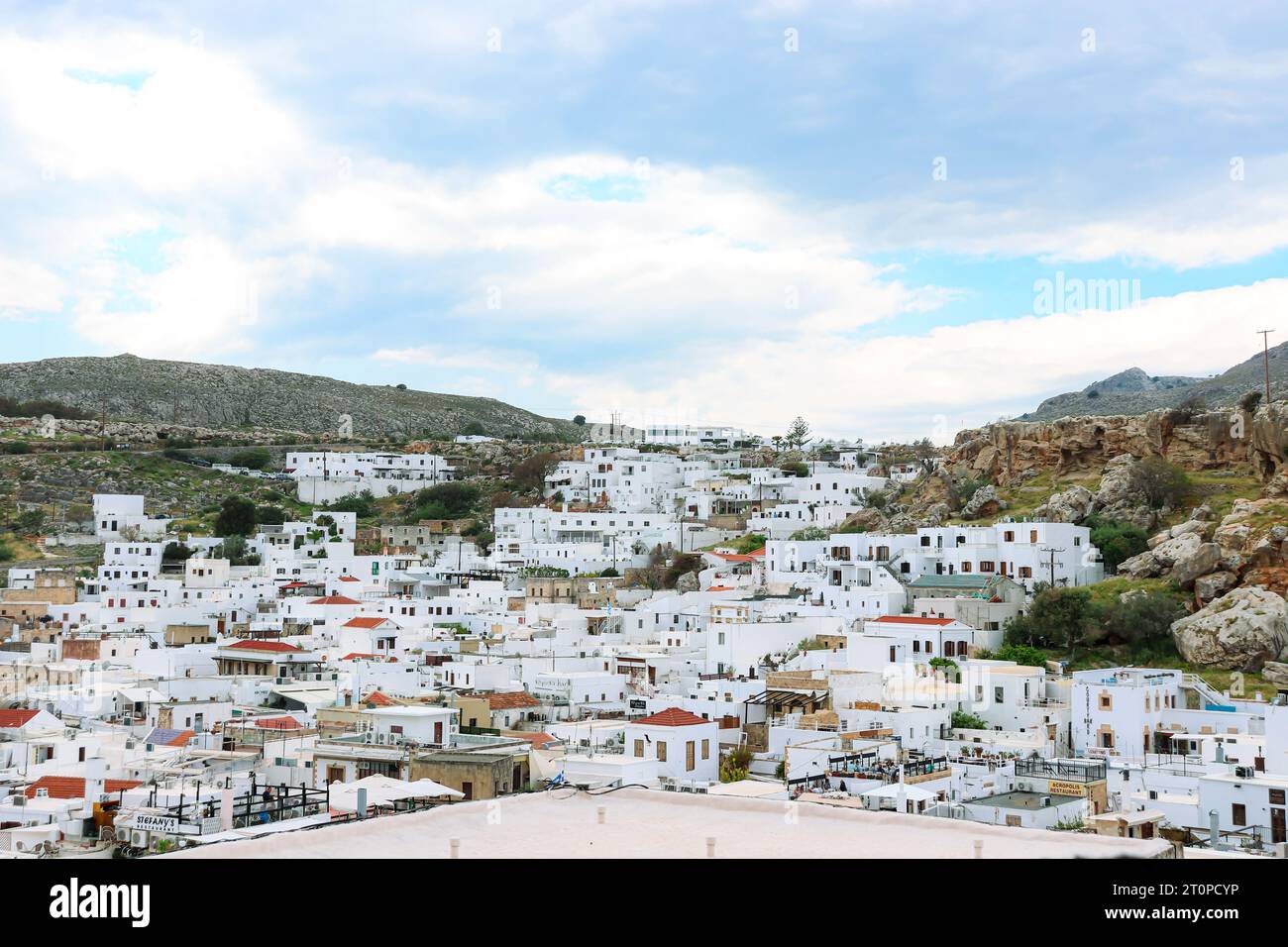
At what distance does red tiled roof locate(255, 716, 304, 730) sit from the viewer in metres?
26.4

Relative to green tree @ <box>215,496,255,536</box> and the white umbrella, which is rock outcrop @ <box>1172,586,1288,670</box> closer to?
the white umbrella

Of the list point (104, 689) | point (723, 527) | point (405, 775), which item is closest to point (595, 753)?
point (405, 775)

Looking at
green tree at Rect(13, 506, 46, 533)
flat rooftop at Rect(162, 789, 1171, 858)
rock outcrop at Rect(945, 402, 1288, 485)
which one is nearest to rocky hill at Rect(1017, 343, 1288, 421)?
rock outcrop at Rect(945, 402, 1288, 485)

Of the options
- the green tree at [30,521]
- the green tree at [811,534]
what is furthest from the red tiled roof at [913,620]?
the green tree at [30,521]

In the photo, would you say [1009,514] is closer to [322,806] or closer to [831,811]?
[322,806]

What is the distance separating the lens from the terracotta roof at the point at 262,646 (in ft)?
119

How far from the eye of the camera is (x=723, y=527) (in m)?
60.4

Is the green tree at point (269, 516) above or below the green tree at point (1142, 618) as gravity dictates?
above

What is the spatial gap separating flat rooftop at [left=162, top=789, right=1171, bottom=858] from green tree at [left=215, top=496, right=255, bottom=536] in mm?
56267

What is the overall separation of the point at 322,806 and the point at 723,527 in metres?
44.9

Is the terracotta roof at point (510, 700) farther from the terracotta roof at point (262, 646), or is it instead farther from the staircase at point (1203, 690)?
the staircase at point (1203, 690)

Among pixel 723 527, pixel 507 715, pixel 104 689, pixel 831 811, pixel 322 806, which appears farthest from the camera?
pixel 723 527

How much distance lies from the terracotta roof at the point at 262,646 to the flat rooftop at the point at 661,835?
1129 inches

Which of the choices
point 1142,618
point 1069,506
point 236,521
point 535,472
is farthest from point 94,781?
point 535,472
